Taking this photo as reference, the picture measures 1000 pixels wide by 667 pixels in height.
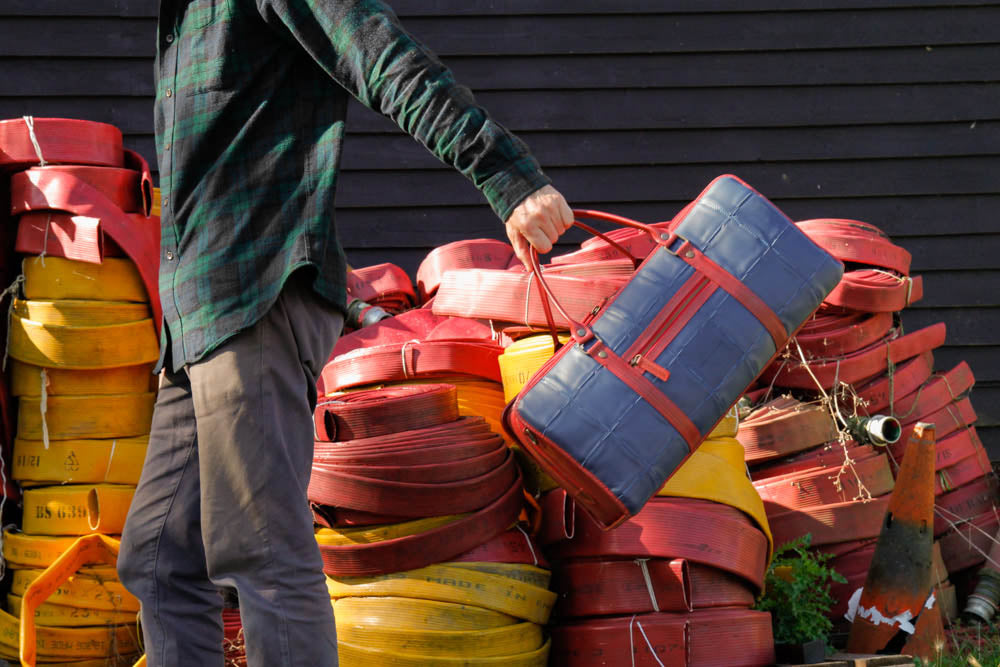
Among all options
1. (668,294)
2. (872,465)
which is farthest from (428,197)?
(668,294)

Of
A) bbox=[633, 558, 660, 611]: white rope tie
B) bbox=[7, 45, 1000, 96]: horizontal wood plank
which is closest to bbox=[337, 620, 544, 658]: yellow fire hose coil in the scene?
bbox=[633, 558, 660, 611]: white rope tie

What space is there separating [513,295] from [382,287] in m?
1.31

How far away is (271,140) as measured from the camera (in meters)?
1.75

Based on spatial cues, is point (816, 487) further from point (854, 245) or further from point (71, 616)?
point (71, 616)

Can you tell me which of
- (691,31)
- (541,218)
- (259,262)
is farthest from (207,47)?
(691,31)

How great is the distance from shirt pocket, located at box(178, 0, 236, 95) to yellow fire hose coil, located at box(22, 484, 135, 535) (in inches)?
54.4

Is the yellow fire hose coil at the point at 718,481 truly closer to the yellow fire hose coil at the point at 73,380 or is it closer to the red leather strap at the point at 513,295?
the red leather strap at the point at 513,295

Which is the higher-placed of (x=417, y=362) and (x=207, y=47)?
(x=207, y=47)

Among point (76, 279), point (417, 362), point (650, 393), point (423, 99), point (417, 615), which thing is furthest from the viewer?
point (417, 362)

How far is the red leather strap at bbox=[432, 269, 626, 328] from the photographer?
8.74ft

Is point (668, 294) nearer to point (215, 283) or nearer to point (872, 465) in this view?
point (215, 283)

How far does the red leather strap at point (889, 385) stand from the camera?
3320mm

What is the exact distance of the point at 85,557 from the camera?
2.59m

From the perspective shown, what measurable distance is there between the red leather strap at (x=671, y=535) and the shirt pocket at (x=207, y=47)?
132 centimetres
